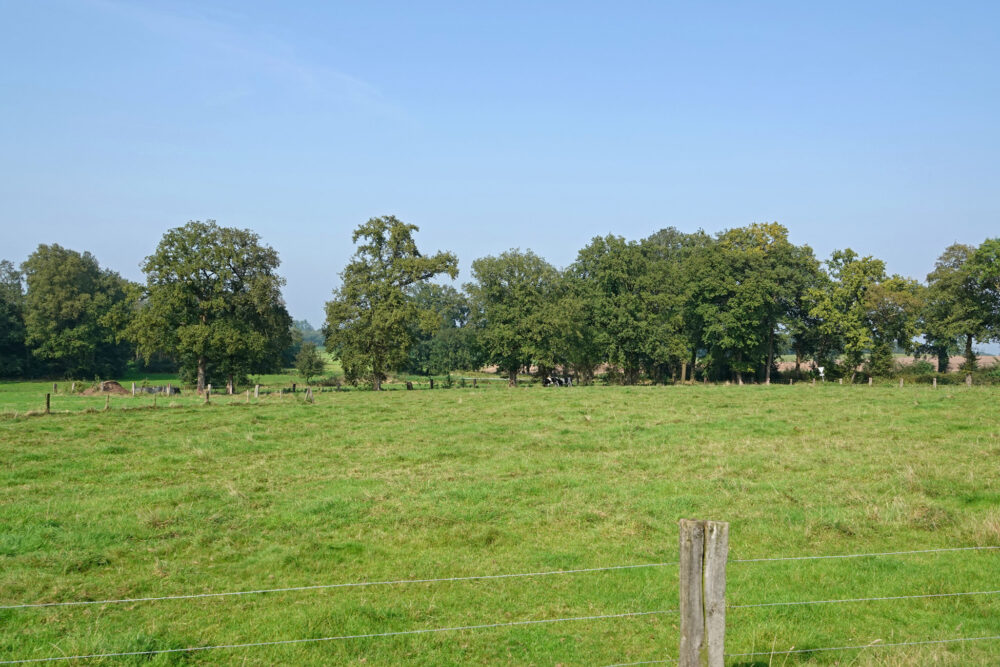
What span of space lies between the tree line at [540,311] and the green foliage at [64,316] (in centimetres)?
21

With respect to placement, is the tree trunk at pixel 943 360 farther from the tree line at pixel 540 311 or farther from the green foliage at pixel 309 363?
the green foliage at pixel 309 363

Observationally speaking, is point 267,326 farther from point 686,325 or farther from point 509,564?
point 509,564

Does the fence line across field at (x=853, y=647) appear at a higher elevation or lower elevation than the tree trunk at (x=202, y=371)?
lower

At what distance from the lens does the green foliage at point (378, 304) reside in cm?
6594

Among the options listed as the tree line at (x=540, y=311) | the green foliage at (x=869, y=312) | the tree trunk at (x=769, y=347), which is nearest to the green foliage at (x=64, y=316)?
the tree line at (x=540, y=311)

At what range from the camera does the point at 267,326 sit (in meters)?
66.0

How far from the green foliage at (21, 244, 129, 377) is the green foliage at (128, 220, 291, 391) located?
2491 cm

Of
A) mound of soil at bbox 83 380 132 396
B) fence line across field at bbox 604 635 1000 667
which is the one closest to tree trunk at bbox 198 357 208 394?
mound of soil at bbox 83 380 132 396

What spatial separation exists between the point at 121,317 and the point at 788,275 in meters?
70.5

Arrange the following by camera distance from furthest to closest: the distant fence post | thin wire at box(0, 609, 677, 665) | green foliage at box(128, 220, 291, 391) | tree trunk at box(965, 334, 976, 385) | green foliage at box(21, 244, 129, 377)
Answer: green foliage at box(21, 244, 129, 377) < tree trunk at box(965, 334, 976, 385) < green foliage at box(128, 220, 291, 391) < thin wire at box(0, 609, 677, 665) < the distant fence post

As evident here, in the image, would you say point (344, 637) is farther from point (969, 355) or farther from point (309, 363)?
point (969, 355)

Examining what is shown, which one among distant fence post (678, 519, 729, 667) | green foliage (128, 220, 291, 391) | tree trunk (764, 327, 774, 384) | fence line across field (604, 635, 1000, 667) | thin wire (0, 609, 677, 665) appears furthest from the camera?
tree trunk (764, 327, 774, 384)

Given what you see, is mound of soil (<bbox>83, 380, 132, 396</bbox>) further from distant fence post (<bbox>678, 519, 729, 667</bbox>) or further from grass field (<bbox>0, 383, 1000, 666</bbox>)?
distant fence post (<bbox>678, 519, 729, 667</bbox>)

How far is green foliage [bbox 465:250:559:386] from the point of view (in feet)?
238
